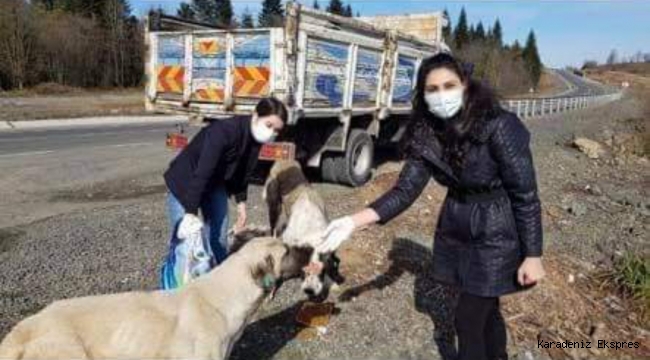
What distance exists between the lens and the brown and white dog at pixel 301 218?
4781 mm

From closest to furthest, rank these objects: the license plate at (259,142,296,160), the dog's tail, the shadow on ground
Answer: the dog's tail, the shadow on ground, the license plate at (259,142,296,160)

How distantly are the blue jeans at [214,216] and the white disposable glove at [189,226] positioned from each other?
0.98 ft

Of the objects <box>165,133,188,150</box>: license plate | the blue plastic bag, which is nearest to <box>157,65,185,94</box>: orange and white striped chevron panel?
<box>165,133,188,150</box>: license plate

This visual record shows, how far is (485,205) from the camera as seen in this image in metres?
3.33

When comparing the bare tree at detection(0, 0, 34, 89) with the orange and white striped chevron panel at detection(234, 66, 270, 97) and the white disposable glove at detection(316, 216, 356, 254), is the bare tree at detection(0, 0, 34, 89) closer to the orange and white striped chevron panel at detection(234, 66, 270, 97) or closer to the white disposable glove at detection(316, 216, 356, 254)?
the orange and white striped chevron panel at detection(234, 66, 270, 97)

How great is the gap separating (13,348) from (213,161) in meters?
1.60

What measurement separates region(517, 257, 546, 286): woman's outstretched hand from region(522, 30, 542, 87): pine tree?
290 ft

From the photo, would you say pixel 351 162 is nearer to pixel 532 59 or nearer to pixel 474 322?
pixel 474 322

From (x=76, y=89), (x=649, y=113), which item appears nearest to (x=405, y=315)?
(x=649, y=113)

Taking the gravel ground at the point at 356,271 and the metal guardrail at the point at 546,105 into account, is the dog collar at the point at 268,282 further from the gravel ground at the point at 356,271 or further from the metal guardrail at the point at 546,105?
the metal guardrail at the point at 546,105

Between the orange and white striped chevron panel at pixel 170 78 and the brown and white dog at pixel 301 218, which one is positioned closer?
the brown and white dog at pixel 301 218

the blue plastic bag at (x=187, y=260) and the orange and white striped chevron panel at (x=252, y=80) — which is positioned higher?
the orange and white striped chevron panel at (x=252, y=80)

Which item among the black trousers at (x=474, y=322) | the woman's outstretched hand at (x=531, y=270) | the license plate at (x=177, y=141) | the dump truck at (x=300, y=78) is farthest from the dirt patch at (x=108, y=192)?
the woman's outstretched hand at (x=531, y=270)

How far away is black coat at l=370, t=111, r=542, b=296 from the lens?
3174mm
